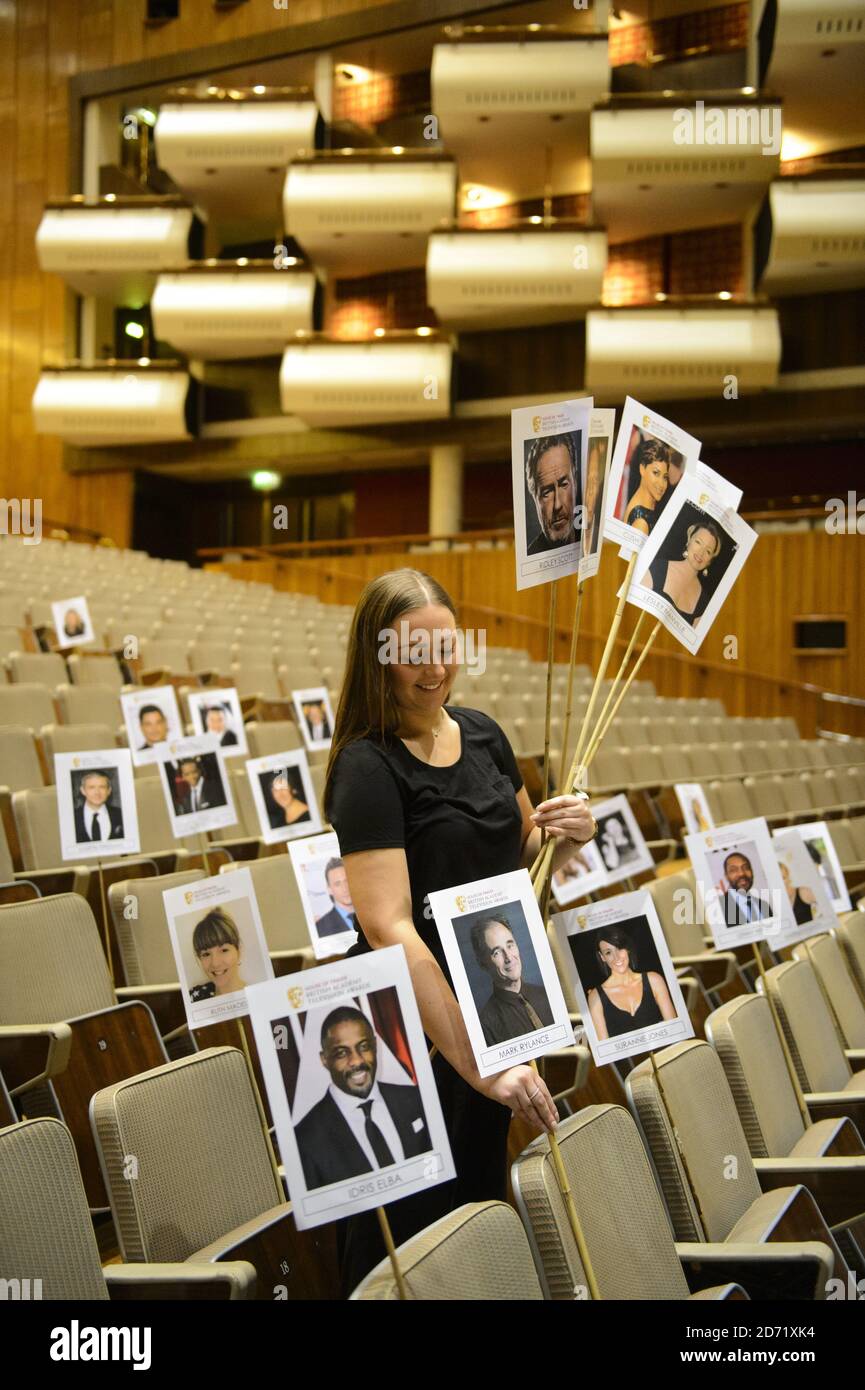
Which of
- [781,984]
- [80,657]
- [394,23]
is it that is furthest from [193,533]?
[781,984]

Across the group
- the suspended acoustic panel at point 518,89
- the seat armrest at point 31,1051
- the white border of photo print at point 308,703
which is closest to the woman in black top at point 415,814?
the seat armrest at point 31,1051

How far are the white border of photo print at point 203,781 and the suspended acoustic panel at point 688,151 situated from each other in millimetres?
8803

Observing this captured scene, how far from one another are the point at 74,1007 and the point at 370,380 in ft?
31.0

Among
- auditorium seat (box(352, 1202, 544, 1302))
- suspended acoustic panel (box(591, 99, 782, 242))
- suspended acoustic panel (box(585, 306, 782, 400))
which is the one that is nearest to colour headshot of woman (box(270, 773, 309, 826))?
auditorium seat (box(352, 1202, 544, 1302))

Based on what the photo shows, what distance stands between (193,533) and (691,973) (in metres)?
11.8

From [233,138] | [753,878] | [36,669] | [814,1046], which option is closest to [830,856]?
[814,1046]

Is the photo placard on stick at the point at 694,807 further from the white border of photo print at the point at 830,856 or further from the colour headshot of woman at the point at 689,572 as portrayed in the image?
the colour headshot of woman at the point at 689,572

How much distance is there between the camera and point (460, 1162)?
1.38 meters

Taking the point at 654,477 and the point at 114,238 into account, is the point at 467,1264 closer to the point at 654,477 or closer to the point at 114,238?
the point at 654,477

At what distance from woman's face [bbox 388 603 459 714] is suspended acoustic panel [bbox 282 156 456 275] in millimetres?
10003

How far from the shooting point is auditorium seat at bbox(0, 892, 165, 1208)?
6.15 feet

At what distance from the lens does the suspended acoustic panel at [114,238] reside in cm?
1188

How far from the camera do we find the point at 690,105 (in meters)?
9.80
